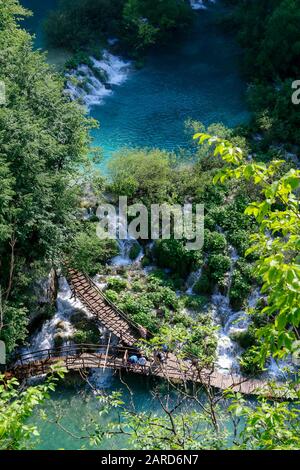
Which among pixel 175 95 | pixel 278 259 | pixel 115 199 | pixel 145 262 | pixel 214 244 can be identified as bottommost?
pixel 278 259

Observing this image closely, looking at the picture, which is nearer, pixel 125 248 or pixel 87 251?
pixel 87 251

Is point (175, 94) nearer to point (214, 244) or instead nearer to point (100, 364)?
point (214, 244)

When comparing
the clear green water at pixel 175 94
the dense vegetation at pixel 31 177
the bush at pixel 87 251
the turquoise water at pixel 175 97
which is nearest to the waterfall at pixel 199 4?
the clear green water at pixel 175 94

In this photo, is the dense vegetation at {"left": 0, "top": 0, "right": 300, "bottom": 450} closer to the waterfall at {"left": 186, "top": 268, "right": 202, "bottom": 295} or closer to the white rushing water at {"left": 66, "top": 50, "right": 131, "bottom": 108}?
the waterfall at {"left": 186, "top": 268, "right": 202, "bottom": 295}

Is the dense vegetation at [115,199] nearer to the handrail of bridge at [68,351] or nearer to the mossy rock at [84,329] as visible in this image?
the mossy rock at [84,329]

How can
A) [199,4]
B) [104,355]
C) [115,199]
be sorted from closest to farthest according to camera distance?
[104,355], [115,199], [199,4]

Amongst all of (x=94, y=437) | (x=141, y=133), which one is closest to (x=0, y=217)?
(x=94, y=437)

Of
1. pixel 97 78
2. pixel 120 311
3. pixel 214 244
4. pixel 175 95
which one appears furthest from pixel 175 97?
pixel 120 311

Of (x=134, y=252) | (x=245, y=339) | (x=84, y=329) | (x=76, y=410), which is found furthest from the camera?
(x=134, y=252)
